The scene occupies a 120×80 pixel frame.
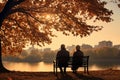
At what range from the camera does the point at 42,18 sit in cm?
3319

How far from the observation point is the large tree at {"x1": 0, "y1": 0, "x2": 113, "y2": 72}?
29.6m

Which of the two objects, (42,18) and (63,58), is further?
(42,18)

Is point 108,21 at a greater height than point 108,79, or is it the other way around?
point 108,21

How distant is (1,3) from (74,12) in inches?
318

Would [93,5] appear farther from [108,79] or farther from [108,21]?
[108,79]

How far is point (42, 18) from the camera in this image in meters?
33.2

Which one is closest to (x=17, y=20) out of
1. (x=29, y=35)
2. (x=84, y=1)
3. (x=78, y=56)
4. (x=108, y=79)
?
(x=29, y=35)

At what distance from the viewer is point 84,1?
28.8 meters

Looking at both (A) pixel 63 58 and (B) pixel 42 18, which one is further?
(B) pixel 42 18

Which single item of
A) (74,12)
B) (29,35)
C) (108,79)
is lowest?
(108,79)

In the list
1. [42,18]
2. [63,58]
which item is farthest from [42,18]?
[63,58]

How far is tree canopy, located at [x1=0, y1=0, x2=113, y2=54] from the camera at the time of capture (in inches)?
1165

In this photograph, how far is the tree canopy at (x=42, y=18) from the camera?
2959cm

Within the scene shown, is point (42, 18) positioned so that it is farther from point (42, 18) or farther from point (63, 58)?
point (63, 58)
